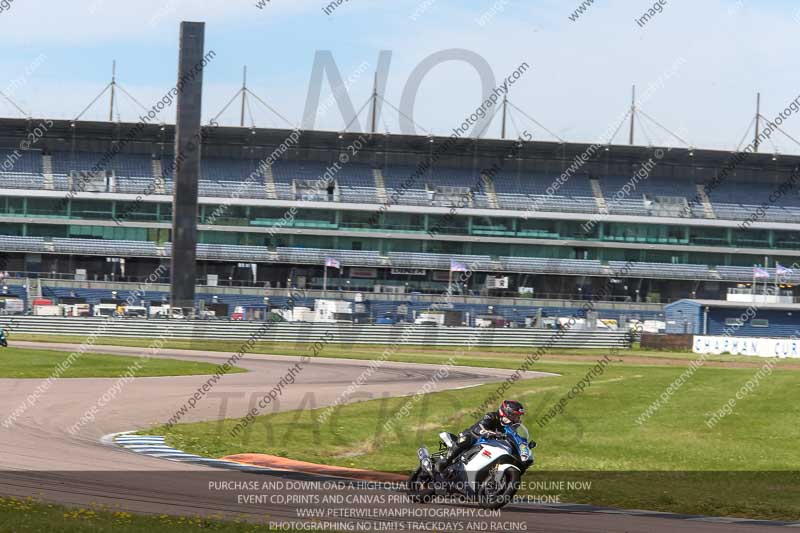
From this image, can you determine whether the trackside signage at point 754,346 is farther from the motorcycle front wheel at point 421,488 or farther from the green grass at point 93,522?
the green grass at point 93,522

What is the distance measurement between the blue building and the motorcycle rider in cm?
6263

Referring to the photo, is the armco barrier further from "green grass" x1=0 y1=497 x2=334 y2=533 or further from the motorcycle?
"green grass" x1=0 y1=497 x2=334 y2=533

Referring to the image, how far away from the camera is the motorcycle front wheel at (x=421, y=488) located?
15250mm

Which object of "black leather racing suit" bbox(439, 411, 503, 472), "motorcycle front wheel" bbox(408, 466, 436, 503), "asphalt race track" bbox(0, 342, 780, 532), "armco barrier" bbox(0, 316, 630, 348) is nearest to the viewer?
"asphalt race track" bbox(0, 342, 780, 532)

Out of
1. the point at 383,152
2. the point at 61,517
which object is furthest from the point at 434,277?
the point at 61,517

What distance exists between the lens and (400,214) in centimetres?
8781

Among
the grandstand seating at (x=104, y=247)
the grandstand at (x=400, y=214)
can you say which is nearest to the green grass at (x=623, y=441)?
the grandstand at (x=400, y=214)

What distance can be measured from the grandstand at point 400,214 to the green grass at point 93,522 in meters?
71.9

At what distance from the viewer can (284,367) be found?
4541 cm

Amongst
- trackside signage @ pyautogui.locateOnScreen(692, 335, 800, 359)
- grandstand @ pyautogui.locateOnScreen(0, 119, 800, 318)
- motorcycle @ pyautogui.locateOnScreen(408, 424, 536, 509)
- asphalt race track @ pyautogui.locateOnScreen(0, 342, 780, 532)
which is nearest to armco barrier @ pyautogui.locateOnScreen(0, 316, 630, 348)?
trackside signage @ pyautogui.locateOnScreen(692, 335, 800, 359)

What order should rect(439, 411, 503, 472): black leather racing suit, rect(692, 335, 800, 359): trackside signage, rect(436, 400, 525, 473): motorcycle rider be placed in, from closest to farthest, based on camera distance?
rect(436, 400, 525, 473): motorcycle rider
rect(439, 411, 503, 472): black leather racing suit
rect(692, 335, 800, 359): trackside signage

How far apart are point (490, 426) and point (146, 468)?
6.28 m

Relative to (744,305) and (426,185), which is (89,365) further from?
(426,185)

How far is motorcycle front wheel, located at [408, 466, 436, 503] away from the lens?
50.0 feet
